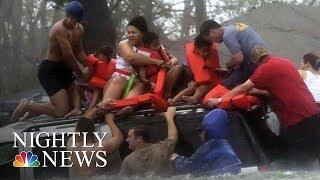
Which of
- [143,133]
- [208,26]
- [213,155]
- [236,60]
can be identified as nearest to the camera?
[213,155]

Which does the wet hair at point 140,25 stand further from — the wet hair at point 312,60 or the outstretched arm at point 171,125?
the wet hair at point 312,60

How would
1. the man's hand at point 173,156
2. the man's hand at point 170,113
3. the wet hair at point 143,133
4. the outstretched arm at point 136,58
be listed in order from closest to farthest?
the man's hand at point 173,156, the wet hair at point 143,133, the man's hand at point 170,113, the outstretched arm at point 136,58

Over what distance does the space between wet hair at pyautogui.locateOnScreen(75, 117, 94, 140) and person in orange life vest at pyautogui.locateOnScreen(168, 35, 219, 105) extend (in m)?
0.80

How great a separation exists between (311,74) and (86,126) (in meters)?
2.33

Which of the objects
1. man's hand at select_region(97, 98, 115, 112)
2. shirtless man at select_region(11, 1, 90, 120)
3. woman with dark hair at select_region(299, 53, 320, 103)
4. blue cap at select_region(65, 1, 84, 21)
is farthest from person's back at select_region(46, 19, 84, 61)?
woman with dark hair at select_region(299, 53, 320, 103)

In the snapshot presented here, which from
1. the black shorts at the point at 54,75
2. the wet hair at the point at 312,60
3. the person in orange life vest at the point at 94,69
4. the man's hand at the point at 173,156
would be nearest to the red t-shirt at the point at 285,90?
the man's hand at the point at 173,156

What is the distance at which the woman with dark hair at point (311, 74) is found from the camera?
4.82 m

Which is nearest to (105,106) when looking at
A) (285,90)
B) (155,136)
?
(155,136)

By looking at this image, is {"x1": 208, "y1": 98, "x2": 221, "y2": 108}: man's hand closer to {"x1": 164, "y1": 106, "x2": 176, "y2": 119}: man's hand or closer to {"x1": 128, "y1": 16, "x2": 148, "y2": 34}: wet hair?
{"x1": 164, "y1": 106, "x2": 176, "y2": 119}: man's hand

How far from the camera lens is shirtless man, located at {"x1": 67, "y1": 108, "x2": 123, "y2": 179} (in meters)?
3.63

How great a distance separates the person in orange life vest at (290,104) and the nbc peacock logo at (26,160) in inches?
51.7

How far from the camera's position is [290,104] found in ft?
13.3

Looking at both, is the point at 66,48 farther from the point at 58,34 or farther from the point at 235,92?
the point at 235,92

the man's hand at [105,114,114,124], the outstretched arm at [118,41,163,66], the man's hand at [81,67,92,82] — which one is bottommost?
the man's hand at [105,114,114,124]
